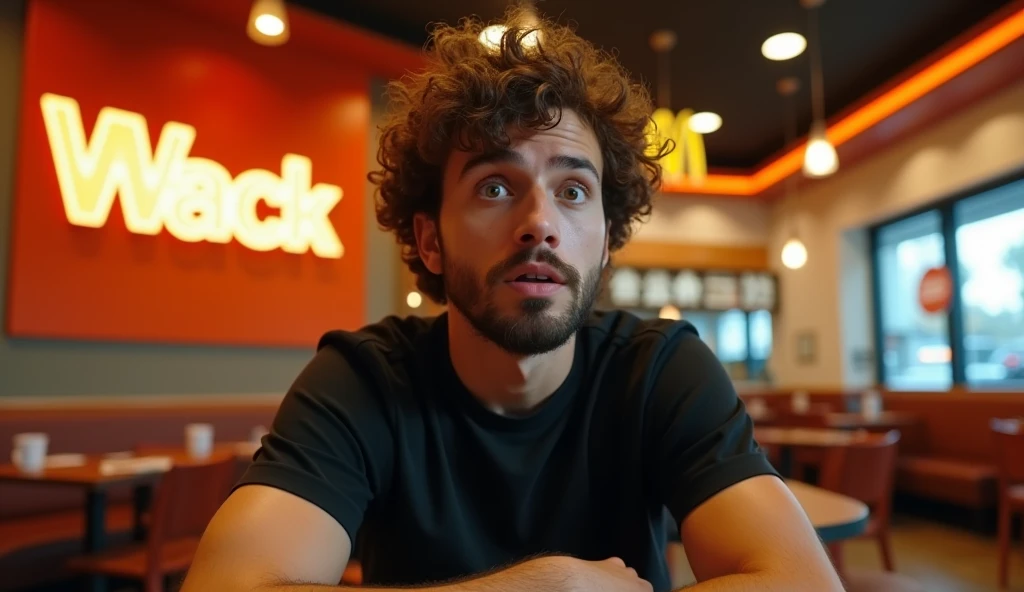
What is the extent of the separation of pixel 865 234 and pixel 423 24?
5306 millimetres

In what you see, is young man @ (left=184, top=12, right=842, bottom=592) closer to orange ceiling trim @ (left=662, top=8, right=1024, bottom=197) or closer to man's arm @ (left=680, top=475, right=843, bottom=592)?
man's arm @ (left=680, top=475, right=843, bottom=592)

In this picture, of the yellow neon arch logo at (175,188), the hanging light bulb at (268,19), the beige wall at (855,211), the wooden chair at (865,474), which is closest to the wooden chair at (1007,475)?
the wooden chair at (865,474)

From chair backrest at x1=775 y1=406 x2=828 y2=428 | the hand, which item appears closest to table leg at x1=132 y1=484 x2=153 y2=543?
the hand

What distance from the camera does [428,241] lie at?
56.6 inches

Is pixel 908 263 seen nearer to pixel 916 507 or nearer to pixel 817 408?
pixel 817 408

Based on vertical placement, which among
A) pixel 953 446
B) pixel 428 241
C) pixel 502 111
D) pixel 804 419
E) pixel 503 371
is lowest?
pixel 953 446

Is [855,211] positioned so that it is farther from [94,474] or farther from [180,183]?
[94,474]

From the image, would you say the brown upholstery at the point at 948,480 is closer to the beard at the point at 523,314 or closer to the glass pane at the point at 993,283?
the glass pane at the point at 993,283

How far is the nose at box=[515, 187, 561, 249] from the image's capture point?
1126mm

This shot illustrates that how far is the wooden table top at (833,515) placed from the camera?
58.3 inches

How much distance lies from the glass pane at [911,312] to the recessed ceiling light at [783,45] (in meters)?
2.56

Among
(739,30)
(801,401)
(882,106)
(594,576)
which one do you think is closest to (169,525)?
(594,576)

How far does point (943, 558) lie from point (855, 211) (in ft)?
12.9

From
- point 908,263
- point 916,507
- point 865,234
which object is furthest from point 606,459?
point 865,234
